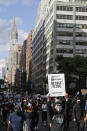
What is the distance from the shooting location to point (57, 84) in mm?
11438

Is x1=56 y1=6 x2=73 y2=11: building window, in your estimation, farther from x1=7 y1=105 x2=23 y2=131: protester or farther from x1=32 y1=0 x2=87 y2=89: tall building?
x1=7 y1=105 x2=23 y2=131: protester

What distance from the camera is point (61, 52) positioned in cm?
9000

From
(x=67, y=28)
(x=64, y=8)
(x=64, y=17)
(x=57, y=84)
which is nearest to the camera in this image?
(x=57, y=84)

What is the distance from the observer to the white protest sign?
1139 centimetres

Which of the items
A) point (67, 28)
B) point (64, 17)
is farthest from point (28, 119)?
point (64, 17)

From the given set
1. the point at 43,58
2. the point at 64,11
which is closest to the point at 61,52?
the point at 64,11

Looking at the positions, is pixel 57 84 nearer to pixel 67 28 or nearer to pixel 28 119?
pixel 28 119

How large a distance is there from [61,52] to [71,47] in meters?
3.33

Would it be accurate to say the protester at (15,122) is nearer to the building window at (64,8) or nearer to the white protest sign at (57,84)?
the white protest sign at (57,84)

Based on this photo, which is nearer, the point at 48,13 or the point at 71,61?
the point at 71,61

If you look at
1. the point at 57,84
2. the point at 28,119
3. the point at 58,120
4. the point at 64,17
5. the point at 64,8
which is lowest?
the point at 28,119

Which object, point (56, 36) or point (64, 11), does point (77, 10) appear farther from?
point (56, 36)

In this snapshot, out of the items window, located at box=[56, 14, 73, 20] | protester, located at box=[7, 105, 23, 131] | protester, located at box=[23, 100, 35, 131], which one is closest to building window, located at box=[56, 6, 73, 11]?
window, located at box=[56, 14, 73, 20]

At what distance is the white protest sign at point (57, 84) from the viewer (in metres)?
11.4
